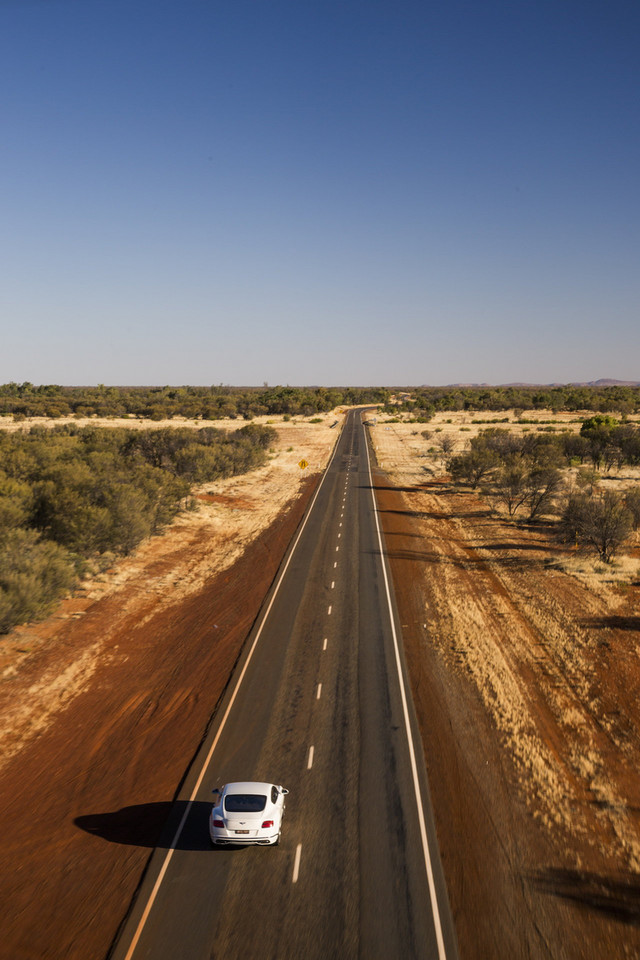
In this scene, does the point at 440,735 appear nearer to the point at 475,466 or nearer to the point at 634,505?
the point at 634,505

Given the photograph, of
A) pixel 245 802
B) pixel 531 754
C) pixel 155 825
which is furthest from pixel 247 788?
→ pixel 531 754

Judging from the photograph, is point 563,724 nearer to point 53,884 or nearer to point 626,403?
point 53,884

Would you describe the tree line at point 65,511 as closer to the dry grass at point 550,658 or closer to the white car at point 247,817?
the white car at point 247,817

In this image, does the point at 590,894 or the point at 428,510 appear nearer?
the point at 590,894

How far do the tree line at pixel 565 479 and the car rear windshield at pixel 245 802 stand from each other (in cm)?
2681

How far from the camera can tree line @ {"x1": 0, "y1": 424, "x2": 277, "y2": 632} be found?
71.0 feet

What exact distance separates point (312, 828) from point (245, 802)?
2020 mm

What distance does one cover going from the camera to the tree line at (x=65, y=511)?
21628 mm

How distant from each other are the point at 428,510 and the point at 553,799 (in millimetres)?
31036

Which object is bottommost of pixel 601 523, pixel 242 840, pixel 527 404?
pixel 242 840

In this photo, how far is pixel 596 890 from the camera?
33.5ft

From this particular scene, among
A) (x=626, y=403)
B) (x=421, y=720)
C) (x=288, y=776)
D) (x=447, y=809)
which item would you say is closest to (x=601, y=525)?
(x=421, y=720)

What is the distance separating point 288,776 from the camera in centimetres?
1328

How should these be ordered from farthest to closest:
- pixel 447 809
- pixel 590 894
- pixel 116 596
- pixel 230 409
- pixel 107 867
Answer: pixel 230 409 → pixel 116 596 → pixel 447 809 → pixel 107 867 → pixel 590 894
